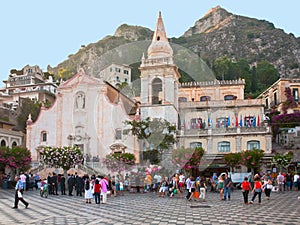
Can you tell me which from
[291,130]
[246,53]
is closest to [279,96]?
[291,130]

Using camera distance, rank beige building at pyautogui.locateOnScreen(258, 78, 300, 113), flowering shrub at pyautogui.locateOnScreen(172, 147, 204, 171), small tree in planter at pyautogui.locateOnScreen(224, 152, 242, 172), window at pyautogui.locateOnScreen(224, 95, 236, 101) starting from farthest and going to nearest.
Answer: beige building at pyautogui.locateOnScreen(258, 78, 300, 113) < window at pyautogui.locateOnScreen(224, 95, 236, 101) < small tree in planter at pyautogui.locateOnScreen(224, 152, 242, 172) < flowering shrub at pyautogui.locateOnScreen(172, 147, 204, 171)

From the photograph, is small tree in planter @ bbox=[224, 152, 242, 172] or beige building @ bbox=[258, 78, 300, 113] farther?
beige building @ bbox=[258, 78, 300, 113]

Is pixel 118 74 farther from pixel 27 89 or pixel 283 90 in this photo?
pixel 283 90

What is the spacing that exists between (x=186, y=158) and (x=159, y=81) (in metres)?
16.1

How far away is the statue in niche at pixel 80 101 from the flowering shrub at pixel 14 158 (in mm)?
11638

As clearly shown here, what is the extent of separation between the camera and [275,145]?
5112cm

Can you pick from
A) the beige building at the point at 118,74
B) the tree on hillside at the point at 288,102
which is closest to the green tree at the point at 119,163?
the tree on hillside at the point at 288,102

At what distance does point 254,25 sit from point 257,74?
250 ft

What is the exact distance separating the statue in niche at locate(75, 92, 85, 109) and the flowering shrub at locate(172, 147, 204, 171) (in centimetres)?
1764

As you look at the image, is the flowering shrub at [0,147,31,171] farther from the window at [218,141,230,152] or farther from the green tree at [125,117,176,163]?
the window at [218,141,230,152]

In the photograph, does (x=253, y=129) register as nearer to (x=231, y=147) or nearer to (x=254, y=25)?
(x=231, y=147)

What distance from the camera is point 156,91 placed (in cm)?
4984

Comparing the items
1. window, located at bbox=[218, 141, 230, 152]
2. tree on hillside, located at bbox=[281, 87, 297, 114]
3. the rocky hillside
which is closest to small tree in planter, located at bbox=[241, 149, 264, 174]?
window, located at bbox=[218, 141, 230, 152]

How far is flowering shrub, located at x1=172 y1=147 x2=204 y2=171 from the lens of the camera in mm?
34878
